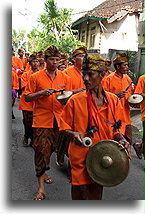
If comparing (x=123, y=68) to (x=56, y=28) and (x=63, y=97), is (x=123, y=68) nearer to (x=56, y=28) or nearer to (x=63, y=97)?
(x=63, y=97)

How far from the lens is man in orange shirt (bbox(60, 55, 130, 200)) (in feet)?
8.53

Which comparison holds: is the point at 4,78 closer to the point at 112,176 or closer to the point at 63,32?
the point at 112,176

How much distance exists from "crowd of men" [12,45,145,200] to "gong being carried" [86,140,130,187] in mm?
118

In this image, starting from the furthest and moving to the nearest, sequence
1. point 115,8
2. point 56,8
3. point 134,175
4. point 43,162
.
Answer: point 115,8, point 56,8, point 134,175, point 43,162

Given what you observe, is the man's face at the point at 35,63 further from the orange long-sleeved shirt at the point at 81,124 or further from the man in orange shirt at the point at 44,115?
the orange long-sleeved shirt at the point at 81,124

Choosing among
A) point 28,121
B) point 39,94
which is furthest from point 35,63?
point 39,94

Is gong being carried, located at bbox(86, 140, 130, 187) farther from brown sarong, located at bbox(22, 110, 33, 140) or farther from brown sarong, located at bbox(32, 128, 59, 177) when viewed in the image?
brown sarong, located at bbox(22, 110, 33, 140)

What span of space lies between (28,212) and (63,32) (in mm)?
12486

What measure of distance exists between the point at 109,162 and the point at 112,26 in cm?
1723

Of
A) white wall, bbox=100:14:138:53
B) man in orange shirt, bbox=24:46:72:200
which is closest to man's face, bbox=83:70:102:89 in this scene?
man in orange shirt, bbox=24:46:72:200

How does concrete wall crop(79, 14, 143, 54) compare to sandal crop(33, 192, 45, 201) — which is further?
concrete wall crop(79, 14, 143, 54)

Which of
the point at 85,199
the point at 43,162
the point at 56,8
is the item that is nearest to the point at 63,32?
the point at 56,8

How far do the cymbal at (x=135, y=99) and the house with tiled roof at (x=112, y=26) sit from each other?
13042 millimetres

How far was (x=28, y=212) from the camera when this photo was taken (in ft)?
10.3
